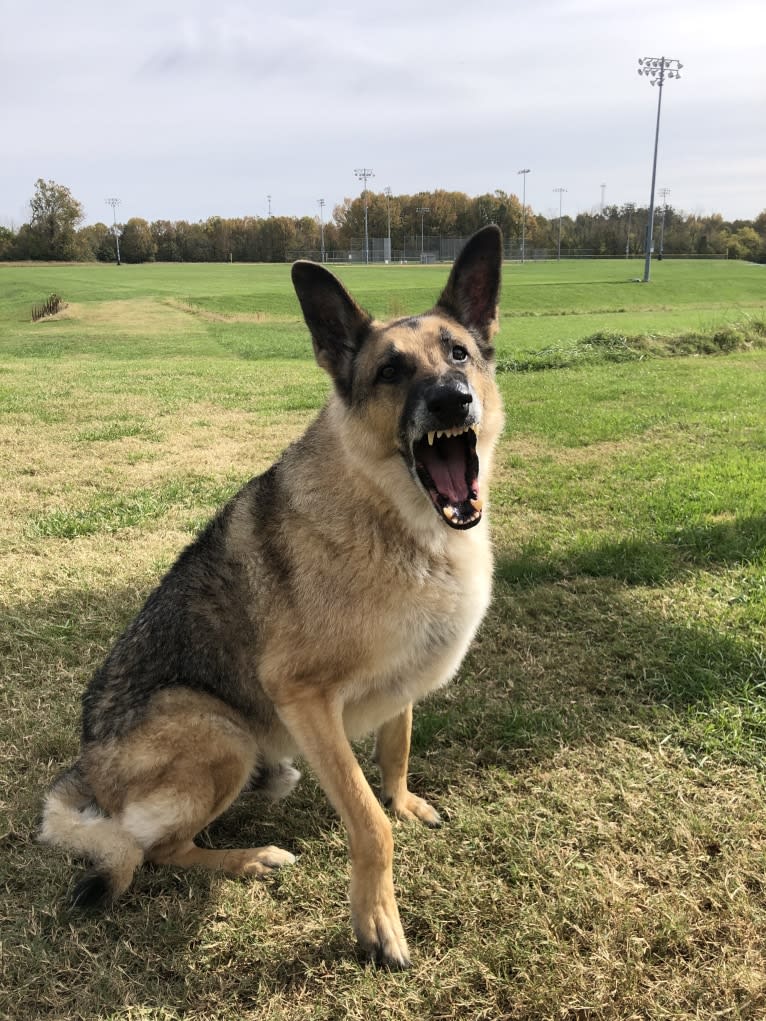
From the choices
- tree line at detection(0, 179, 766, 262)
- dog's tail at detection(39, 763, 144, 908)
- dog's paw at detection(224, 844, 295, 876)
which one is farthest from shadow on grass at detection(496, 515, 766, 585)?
tree line at detection(0, 179, 766, 262)

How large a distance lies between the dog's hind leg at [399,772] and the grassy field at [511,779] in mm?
109

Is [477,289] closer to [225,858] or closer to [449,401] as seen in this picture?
[449,401]

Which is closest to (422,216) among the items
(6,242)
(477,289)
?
(6,242)

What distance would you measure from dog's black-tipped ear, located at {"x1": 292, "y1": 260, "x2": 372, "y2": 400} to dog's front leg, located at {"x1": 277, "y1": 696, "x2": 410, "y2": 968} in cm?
140

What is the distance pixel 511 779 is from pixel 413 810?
48 cm

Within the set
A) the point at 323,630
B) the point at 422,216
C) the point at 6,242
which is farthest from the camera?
the point at 422,216

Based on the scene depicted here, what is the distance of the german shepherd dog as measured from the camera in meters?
2.59

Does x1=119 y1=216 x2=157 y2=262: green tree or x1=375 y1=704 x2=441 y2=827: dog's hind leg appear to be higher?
x1=119 y1=216 x2=157 y2=262: green tree

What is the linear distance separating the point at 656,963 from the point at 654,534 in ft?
12.8

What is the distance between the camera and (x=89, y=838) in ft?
8.79

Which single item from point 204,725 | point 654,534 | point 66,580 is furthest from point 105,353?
point 204,725

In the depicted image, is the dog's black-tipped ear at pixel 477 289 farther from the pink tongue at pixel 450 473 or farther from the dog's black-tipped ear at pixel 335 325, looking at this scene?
the pink tongue at pixel 450 473

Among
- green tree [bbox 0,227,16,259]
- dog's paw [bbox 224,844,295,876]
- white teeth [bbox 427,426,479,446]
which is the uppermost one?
green tree [bbox 0,227,16,259]

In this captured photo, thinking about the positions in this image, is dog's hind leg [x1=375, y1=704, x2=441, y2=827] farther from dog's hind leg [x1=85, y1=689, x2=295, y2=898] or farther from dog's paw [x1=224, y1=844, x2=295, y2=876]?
dog's hind leg [x1=85, y1=689, x2=295, y2=898]
